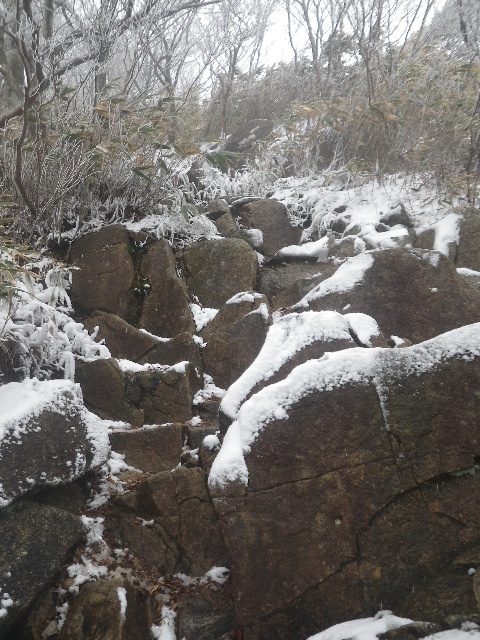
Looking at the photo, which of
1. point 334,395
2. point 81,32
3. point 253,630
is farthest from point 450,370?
point 81,32

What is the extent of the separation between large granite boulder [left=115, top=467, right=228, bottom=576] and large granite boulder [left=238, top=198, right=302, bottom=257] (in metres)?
3.84

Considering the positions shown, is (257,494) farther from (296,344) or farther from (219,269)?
(219,269)

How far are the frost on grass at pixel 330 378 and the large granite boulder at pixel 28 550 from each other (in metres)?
1.11

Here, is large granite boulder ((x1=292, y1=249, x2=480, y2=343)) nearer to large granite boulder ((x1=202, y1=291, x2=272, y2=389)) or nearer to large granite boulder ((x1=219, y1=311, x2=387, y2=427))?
large granite boulder ((x1=202, y1=291, x2=272, y2=389))

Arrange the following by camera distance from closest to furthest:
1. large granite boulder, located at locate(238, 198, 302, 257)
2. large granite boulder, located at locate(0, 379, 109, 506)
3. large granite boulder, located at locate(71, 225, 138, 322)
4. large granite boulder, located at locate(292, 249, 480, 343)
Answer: large granite boulder, located at locate(0, 379, 109, 506), large granite boulder, located at locate(292, 249, 480, 343), large granite boulder, located at locate(71, 225, 138, 322), large granite boulder, located at locate(238, 198, 302, 257)

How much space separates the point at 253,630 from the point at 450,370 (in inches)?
71.6

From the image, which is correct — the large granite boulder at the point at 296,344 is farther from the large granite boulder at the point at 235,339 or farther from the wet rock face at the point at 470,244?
the wet rock face at the point at 470,244

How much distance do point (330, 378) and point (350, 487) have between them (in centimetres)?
62

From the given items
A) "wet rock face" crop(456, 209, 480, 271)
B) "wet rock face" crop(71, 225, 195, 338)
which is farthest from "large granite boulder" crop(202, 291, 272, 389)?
"wet rock face" crop(456, 209, 480, 271)

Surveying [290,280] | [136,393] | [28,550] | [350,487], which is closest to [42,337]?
[136,393]

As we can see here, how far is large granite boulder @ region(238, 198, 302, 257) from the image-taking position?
6977 millimetres

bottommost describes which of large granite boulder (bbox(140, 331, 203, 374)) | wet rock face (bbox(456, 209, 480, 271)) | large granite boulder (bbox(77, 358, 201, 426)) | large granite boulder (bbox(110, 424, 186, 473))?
large granite boulder (bbox(110, 424, 186, 473))

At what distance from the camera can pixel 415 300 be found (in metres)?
5.01

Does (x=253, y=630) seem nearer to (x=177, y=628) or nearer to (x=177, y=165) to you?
(x=177, y=628)
